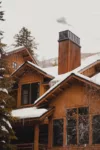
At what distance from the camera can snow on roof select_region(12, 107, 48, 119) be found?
28.2 metres

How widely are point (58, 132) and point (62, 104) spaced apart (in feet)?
6.08

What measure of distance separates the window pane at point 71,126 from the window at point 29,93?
4.56 m

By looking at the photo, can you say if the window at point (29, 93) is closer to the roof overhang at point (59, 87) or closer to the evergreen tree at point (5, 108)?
the roof overhang at point (59, 87)

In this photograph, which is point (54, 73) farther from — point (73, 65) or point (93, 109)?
point (93, 109)

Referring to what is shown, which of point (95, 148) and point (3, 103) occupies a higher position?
point (3, 103)

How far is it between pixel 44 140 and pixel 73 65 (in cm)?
626

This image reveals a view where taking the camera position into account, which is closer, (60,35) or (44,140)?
(44,140)

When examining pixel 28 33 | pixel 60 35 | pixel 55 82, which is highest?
pixel 28 33

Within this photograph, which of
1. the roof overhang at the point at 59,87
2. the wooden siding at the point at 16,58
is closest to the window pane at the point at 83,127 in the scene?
the roof overhang at the point at 59,87

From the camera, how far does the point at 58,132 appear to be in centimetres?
2842

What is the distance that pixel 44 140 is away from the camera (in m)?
30.8

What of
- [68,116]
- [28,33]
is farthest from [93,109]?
[28,33]

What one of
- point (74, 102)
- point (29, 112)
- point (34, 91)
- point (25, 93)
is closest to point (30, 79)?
point (34, 91)

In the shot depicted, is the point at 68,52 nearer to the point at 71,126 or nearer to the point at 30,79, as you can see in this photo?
the point at 30,79
